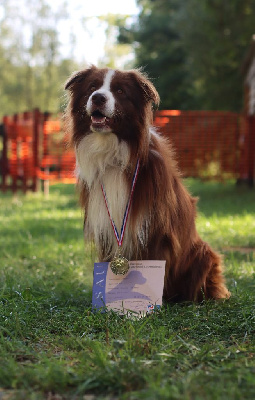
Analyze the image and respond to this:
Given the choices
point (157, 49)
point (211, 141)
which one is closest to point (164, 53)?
point (157, 49)

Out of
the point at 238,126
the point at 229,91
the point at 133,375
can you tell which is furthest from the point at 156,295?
the point at 229,91

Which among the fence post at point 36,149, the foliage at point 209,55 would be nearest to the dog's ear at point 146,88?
the fence post at point 36,149

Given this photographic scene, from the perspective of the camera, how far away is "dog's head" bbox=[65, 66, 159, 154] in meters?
3.25

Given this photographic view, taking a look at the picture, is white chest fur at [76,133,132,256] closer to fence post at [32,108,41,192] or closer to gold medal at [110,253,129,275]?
gold medal at [110,253,129,275]

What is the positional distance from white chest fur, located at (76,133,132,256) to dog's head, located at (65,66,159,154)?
7cm

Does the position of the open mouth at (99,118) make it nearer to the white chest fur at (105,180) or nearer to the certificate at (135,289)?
the white chest fur at (105,180)

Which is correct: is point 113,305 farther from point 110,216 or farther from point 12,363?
point 12,363

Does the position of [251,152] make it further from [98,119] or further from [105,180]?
[98,119]

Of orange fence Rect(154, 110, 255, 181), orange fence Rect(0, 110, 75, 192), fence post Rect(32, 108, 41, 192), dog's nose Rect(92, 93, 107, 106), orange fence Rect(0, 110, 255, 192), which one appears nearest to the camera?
dog's nose Rect(92, 93, 107, 106)

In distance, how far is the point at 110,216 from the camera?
3.42 meters

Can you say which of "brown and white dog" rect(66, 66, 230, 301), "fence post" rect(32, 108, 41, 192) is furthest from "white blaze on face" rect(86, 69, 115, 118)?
"fence post" rect(32, 108, 41, 192)

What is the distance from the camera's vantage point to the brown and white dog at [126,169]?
3346 millimetres

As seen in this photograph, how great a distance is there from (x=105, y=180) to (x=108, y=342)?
1180mm

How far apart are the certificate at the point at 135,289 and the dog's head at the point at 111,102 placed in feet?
2.79
